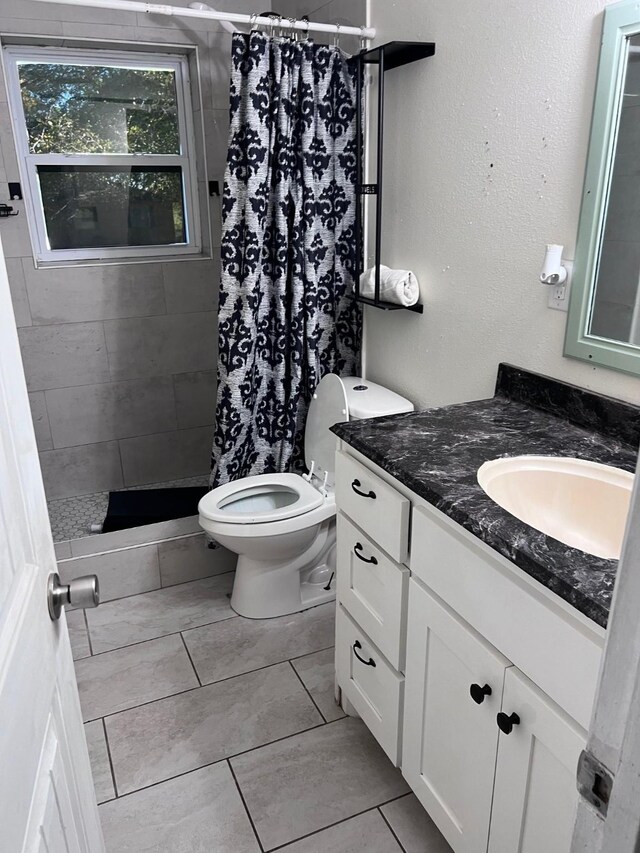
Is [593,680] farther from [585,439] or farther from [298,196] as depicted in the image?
[298,196]

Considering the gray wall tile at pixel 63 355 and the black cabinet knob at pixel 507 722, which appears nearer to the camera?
the black cabinet knob at pixel 507 722

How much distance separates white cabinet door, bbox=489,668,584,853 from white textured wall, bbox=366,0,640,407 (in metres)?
0.73

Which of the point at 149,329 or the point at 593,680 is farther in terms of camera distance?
the point at 149,329

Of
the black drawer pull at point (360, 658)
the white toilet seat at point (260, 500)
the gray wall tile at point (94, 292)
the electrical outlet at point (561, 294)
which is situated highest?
the electrical outlet at point (561, 294)

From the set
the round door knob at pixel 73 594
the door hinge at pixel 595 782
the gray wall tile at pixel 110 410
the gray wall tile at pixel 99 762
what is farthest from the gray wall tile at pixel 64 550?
the door hinge at pixel 595 782

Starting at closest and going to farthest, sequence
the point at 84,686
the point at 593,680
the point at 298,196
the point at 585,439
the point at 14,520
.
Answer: the point at 14,520
the point at 593,680
the point at 585,439
the point at 84,686
the point at 298,196

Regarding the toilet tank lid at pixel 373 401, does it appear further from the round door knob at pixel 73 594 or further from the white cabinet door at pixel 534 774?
the round door knob at pixel 73 594

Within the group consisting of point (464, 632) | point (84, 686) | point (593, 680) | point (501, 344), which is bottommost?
point (84, 686)

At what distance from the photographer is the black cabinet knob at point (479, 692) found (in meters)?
1.17

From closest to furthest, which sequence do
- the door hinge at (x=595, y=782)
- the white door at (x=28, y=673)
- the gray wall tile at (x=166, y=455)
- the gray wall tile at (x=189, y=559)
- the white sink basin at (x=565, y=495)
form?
1. the door hinge at (x=595, y=782)
2. the white door at (x=28, y=673)
3. the white sink basin at (x=565, y=495)
4. the gray wall tile at (x=189, y=559)
5. the gray wall tile at (x=166, y=455)

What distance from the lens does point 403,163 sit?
2.12 m

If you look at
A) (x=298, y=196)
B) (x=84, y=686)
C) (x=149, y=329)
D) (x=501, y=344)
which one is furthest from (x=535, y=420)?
(x=149, y=329)

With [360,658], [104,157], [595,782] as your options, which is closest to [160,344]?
[104,157]

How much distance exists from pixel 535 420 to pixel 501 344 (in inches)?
10.8
